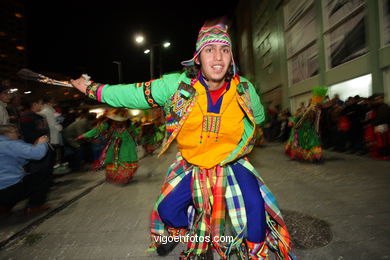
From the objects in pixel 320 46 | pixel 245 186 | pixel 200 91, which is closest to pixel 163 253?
pixel 245 186

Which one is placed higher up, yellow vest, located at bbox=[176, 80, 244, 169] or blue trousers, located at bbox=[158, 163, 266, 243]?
yellow vest, located at bbox=[176, 80, 244, 169]

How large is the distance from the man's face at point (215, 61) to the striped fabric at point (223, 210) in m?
0.68

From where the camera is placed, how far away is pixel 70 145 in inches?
325

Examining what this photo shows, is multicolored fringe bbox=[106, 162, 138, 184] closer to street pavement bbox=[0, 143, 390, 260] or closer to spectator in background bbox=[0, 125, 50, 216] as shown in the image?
street pavement bbox=[0, 143, 390, 260]

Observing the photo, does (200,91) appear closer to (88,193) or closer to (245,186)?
(245,186)

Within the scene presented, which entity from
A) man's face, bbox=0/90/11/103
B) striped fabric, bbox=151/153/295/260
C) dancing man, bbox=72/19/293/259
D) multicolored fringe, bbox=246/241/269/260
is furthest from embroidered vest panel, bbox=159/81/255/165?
man's face, bbox=0/90/11/103

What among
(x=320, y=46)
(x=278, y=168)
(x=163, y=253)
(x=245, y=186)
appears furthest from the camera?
(x=320, y=46)

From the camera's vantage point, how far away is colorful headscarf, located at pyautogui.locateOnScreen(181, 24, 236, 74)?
2.00 metres

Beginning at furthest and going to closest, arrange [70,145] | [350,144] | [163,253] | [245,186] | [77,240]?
[350,144]
[70,145]
[77,240]
[163,253]
[245,186]

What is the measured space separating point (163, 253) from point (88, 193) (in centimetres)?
362

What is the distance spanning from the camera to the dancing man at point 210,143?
1.94 metres

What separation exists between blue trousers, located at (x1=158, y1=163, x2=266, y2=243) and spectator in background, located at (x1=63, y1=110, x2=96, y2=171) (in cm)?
681

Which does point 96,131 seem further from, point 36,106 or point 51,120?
point 51,120

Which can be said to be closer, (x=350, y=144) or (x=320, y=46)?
(x=350, y=144)
